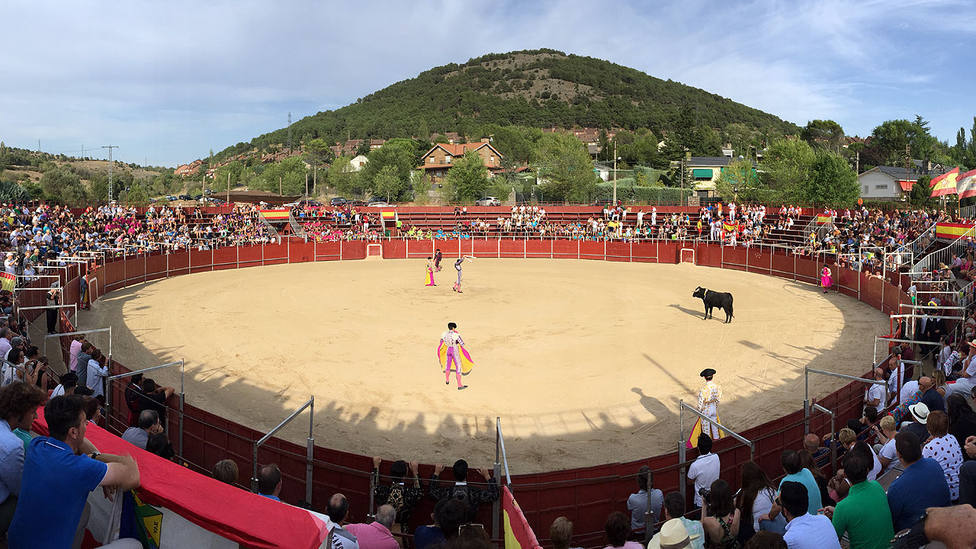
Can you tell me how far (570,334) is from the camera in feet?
63.3

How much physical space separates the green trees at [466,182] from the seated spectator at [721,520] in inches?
2791

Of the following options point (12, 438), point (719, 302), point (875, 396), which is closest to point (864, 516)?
point (12, 438)

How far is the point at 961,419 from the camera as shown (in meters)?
6.64

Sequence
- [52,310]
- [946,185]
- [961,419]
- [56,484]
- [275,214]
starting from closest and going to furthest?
[56,484] < [961,419] < [52,310] < [946,185] < [275,214]

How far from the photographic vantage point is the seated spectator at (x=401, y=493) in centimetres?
721

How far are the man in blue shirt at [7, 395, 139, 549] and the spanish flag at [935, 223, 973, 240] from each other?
99.0 ft

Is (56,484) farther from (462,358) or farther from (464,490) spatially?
(462,358)

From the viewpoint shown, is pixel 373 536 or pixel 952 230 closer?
pixel 373 536

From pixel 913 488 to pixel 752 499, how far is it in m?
1.22

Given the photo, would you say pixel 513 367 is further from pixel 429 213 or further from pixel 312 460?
pixel 429 213

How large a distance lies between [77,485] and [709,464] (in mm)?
6562

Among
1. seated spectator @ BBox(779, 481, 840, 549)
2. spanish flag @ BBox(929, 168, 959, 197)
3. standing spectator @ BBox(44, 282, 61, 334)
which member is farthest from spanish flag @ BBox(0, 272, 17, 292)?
spanish flag @ BBox(929, 168, 959, 197)

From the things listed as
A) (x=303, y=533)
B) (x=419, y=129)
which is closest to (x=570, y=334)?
(x=303, y=533)

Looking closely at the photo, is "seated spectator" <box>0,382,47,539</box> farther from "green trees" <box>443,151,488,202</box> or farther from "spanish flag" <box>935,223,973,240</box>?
"green trees" <box>443,151,488,202</box>
